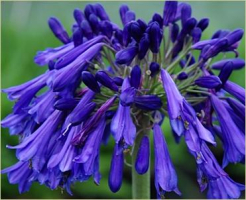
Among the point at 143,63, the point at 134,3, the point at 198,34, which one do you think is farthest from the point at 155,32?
the point at 134,3

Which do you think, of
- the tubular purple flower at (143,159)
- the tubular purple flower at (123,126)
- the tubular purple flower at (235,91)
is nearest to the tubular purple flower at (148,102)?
the tubular purple flower at (123,126)

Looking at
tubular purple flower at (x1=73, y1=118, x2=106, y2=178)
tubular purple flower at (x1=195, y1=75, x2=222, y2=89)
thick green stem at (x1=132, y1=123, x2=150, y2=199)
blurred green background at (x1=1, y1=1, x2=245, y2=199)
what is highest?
tubular purple flower at (x1=195, y1=75, x2=222, y2=89)

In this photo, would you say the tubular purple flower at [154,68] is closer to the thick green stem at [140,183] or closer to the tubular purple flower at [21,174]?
the thick green stem at [140,183]

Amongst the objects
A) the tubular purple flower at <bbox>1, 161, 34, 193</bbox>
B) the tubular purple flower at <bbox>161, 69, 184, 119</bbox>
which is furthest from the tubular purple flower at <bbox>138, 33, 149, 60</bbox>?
the tubular purple flower at <bbox>1, 161, 34, 193</bbox>

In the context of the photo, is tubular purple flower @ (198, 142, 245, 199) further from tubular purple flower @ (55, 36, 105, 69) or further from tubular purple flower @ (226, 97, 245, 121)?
tubular purple flower @ (55, 36, 105, 69)

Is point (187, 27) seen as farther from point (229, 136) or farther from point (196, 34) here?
point (229, 136)

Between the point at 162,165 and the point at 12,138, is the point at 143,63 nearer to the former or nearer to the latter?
the point at 162,165
